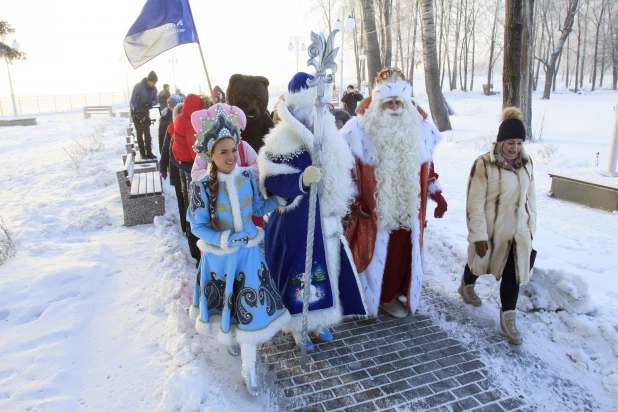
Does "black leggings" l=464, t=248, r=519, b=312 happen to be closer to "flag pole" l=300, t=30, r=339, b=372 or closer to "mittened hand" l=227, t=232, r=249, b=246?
"flag pole" l=300, t=30, r=339, b=372

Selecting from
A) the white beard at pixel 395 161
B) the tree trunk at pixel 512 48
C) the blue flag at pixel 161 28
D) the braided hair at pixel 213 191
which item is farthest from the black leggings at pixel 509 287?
the tree trunk at pixel 512 48

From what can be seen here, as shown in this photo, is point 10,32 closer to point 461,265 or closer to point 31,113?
point 31,113

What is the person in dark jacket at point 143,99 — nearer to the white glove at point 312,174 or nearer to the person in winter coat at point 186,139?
the person in winter coat at point 186,139

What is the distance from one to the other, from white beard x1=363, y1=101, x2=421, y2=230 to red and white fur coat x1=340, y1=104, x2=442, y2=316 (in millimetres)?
51

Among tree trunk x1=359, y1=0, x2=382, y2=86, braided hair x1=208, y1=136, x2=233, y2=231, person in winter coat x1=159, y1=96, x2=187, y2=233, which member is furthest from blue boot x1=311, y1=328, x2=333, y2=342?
tree trunk x1=359, y1=0, x2=382, y2=86

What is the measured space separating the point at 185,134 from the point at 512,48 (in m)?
6.62

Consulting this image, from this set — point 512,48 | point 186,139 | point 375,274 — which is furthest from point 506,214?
point 512,48

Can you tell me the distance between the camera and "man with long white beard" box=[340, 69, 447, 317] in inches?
147

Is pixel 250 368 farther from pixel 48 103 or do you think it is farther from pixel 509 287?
pixel 48 103

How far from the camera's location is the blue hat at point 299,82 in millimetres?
3111

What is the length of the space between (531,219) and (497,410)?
163 centimetres

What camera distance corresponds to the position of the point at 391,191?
3.77m

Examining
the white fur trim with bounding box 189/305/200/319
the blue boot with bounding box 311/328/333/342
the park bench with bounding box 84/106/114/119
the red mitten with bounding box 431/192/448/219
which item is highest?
the park bench with bounding box 84/106/114/119

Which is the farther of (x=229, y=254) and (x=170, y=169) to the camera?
(x=170, y=169)
